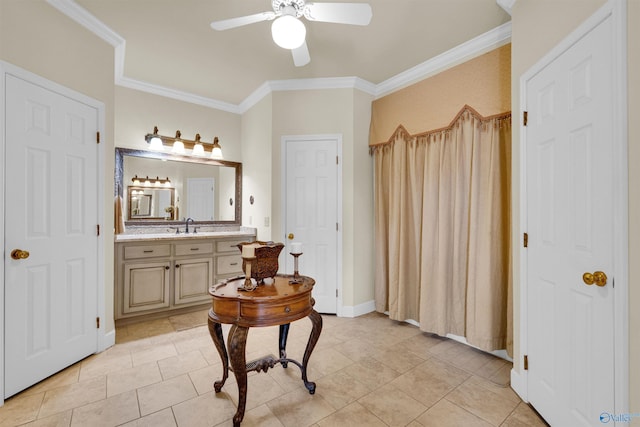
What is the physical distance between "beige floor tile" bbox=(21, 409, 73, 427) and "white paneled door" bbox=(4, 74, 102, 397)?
0.42m

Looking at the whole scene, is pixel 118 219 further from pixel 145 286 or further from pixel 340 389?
pixel 340 389

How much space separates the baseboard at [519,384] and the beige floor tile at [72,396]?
8.74ft

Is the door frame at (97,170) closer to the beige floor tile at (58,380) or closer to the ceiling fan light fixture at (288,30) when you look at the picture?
the beige floor tile at (58,380)

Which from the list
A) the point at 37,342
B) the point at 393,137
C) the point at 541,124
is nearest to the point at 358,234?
the point at 393,137

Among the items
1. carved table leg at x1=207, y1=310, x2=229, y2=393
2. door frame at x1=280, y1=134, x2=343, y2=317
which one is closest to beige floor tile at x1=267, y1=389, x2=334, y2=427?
carved table leg at x1=207, y1=310, x2=229, y2=393

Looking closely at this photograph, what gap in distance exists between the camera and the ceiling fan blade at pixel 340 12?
5.42 feet

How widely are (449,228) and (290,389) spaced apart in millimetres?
1903

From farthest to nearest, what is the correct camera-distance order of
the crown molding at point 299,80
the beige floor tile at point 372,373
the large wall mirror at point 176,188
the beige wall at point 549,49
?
the large wall mirror at point 176,188 → the crown molding at point 299,80 → the beige floor tile at point 372,373 → the beige wall at point 549,49

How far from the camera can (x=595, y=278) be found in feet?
4.19

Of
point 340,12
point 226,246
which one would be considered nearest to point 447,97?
point 340,12

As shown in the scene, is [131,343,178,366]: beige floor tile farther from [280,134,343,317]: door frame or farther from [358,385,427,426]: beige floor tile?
[358,385,427,426]: beige floor tile

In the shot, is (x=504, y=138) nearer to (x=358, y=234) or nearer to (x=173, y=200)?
(x=358, y=234)

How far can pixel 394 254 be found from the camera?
10.1ft

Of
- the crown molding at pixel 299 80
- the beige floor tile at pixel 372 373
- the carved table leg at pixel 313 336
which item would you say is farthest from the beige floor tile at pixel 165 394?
the crown molding at pixel 299 80
